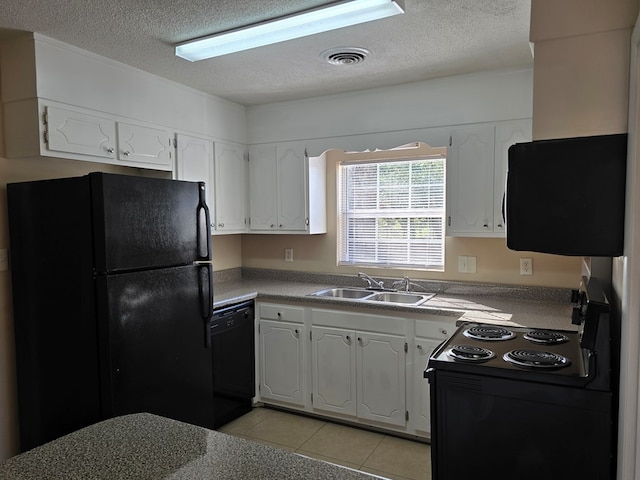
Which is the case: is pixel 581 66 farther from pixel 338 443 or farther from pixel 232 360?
pixel 232 360

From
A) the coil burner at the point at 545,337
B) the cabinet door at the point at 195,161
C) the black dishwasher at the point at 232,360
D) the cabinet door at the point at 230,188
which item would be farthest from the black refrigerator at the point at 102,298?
the coil burner at the point at 545,337

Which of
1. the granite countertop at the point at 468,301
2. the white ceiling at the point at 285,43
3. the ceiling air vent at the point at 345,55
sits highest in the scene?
the white ceiling at the point at 285,43

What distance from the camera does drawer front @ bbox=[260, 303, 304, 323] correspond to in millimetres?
3281

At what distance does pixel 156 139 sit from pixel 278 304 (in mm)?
1423

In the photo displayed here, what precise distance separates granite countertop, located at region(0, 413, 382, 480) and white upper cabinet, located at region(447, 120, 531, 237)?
7.54 ft

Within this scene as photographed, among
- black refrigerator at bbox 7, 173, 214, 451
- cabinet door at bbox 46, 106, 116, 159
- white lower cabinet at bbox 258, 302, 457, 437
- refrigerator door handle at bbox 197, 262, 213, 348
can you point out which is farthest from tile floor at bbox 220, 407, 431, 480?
cabinet door at bbox 46, 106, 116, 159

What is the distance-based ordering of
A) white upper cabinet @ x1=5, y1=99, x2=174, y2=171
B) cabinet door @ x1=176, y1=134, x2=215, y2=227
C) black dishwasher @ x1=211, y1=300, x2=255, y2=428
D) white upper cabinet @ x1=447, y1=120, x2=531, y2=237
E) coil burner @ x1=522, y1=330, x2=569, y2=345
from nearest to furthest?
coil burner @ x1=522, y1=330, x2=569, y2=345 < white upper cabinet @ x1=5, y1=99, x2=174, y2=171 < white upper cabinet @ x1=447, y1=120, x2=531, y2=237 < black dishwasher @ x1=211, y1=300, x2=255, y2=428 < cabinet door @ x1=176, y1=134, x2=215, y2=227

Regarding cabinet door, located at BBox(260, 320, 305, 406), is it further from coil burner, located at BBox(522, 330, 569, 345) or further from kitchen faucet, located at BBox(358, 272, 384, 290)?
coil burner, located at BBox(522, 330, 569, 345)

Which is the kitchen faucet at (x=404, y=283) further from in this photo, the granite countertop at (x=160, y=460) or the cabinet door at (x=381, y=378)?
the granite countertop at (x=160, y=460)

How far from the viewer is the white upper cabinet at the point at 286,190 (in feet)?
12.0

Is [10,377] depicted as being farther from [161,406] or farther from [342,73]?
[342,73]

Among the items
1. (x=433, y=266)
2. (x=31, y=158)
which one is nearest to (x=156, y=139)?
(x=31, y=158)

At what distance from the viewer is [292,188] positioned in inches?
146

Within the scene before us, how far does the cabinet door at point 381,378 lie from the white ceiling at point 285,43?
1733 millimetres
